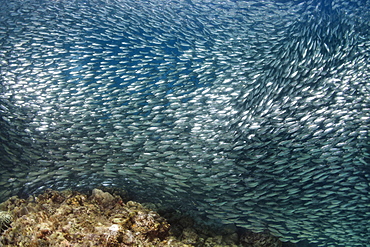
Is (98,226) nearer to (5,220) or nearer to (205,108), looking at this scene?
(5,220)

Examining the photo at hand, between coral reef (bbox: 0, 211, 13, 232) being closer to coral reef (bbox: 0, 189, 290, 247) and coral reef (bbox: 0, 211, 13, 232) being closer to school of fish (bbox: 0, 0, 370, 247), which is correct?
coral reef (bbox: 0, 189, 290, 247)

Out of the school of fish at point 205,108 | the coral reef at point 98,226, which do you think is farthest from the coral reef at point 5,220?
the school of fish at point 205,108

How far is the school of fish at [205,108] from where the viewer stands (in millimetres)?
4074

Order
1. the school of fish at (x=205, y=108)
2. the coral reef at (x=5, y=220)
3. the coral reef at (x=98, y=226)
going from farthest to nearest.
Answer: the school of fish at (x=205, y=108) → the coral reef at (x=5, y=220) → the coral reef at (x=98, y=226)

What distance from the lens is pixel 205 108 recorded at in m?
4.46

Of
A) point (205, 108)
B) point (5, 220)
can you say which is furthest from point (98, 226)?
point (205, 108)

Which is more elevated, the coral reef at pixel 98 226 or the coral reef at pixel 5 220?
the coral reef at pixel 98 226

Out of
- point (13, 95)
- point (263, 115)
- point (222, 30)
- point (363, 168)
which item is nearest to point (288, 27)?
point (222, 30)

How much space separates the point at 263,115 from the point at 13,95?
3904 millimetres

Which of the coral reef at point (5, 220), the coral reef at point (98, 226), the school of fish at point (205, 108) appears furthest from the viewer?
the school of fish at point (205, 108)

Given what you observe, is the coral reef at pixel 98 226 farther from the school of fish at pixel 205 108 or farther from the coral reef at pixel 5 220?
the school of fish at pixel 205 108

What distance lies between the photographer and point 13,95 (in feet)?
14.3

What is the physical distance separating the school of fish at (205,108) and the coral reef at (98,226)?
0.22 meters

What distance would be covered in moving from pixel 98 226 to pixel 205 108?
2.35 m
